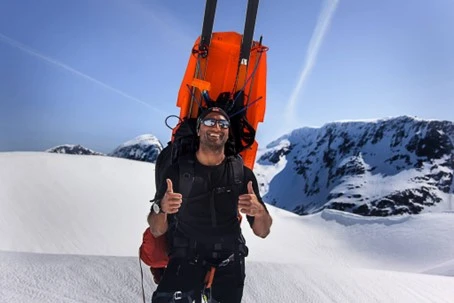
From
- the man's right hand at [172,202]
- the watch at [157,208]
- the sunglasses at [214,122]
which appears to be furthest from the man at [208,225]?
the man's right hand at [172,202]

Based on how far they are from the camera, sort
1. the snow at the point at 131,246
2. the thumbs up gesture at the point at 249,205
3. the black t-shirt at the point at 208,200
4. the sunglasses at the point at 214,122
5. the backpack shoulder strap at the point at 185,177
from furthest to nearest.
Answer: the snow at the point at 131,246 < the sunglasses at the point at 214,122 < the black t-shirt at the point at 208,200 < the backpack shoulder strap at the point at 185,177 < the thumbs up gesture at the point at 249,205

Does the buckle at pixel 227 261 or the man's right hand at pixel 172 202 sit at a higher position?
the man's right hand at pixel 172 202

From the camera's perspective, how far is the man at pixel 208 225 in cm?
496

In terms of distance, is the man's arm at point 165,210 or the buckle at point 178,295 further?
the buckle at point 178,295

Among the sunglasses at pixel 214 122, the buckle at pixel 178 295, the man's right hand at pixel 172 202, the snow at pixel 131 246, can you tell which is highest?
the sunglasses at pixel 214 122

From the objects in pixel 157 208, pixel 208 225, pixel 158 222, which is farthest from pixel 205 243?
pixel 157 208

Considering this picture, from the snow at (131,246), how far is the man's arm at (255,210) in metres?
5.13

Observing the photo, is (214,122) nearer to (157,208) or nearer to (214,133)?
(214,133)

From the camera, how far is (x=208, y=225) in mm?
5078

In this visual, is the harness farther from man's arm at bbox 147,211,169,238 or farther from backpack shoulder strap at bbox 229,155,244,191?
man's arm at bbox 147,211,169,238

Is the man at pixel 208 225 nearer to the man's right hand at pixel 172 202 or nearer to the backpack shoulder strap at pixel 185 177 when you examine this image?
the backpack shoulder strap at pixel 185 177

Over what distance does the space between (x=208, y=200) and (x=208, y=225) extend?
0.34 m

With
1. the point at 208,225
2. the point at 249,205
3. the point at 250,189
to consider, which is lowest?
the point at 208,225

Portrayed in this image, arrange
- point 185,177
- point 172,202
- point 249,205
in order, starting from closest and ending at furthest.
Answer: point 172,202
point 249,205
point 185,177
